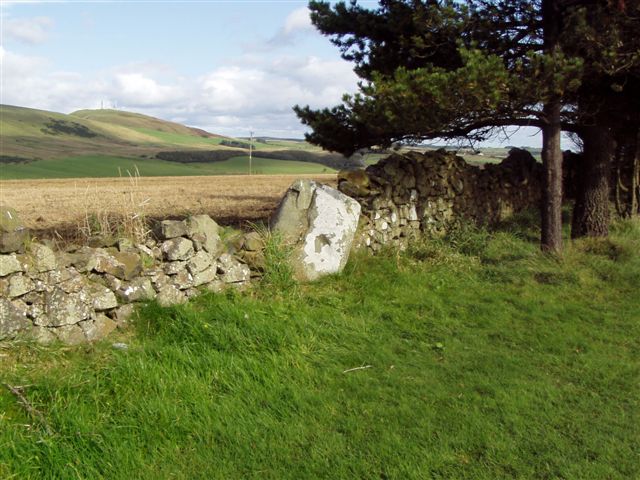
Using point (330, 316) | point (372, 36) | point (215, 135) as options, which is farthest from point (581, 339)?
point (215, 135)

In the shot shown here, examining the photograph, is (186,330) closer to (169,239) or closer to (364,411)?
(169,239)

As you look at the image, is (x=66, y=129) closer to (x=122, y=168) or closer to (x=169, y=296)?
(x=122, y=168)

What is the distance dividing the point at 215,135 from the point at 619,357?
413 feet

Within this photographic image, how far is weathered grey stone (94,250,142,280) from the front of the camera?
5.46 meters

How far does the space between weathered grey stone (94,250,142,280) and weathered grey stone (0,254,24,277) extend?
0.75 meters

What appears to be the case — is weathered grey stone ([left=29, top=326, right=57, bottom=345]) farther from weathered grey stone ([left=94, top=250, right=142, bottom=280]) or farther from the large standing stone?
the large standing stone

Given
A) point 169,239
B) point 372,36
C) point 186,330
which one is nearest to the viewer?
point 186,330

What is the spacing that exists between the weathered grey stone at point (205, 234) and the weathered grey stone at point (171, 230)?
0.25 feet

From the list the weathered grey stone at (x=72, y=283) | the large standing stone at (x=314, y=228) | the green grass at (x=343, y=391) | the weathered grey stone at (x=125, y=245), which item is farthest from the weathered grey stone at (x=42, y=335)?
the large standing stone at (x=314, y=228)

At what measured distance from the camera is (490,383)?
4660 millimetres

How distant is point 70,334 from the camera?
16.3 ft

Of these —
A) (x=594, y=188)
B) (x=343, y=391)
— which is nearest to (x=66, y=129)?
(x=594, y=188)

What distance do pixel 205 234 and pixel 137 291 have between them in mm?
1079

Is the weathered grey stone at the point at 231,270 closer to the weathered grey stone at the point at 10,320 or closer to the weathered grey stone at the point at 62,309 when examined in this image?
the weathered grey stone at the point at 62,309
